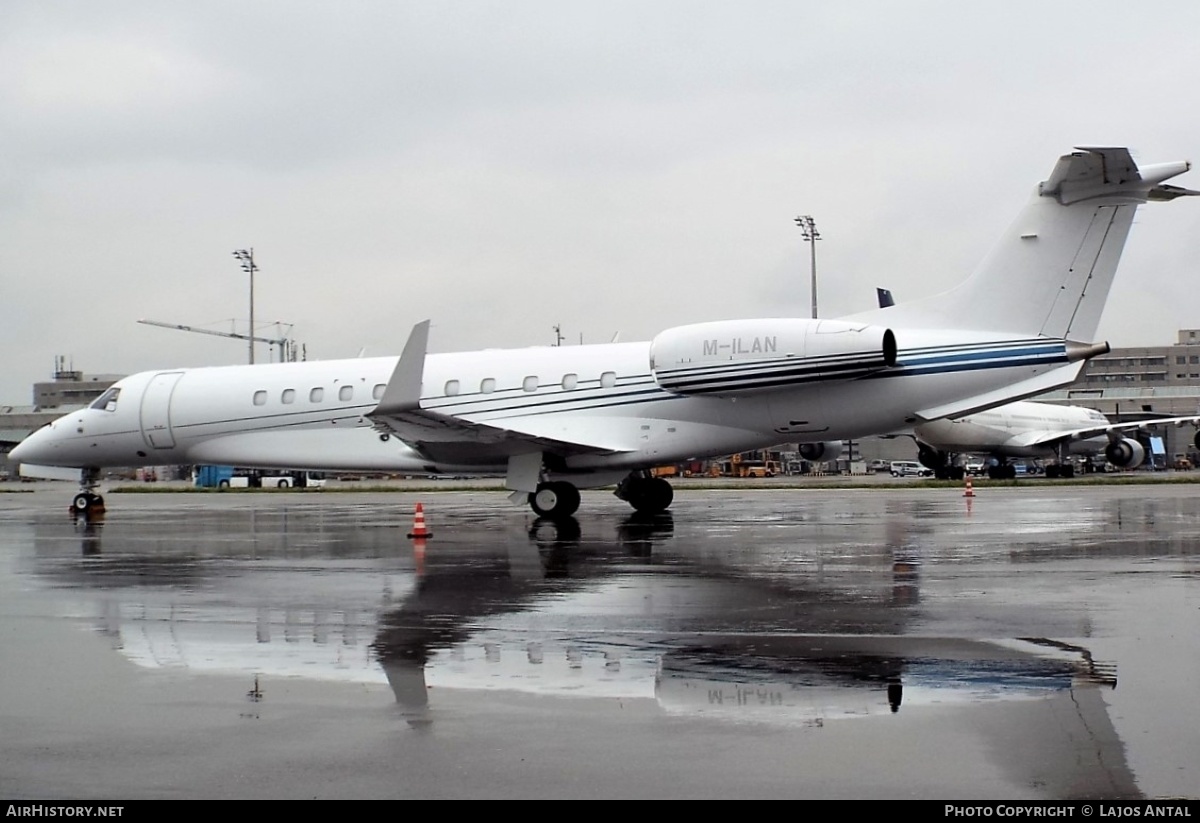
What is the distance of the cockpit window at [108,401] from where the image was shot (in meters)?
26.9

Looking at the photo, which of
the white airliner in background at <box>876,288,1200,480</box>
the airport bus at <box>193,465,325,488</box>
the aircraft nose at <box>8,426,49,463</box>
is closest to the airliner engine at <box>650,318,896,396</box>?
the aircraft nose at <box>8,426,49,463</box>

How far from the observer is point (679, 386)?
70.7 feet

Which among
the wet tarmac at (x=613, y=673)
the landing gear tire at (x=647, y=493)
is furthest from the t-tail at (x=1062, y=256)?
the landing gear tire at (x=647, y=493)

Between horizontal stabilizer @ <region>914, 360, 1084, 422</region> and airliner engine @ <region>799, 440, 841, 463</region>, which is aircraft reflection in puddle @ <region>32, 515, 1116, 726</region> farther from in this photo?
airliner engine @ <region>799, 440, 841, 463</region>

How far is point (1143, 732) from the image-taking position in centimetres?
602

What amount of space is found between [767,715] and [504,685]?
1.76 m

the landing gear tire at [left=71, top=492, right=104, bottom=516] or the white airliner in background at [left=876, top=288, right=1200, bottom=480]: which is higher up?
the white airliner in background at [left=876, top=288, right=1200, bottom=480]

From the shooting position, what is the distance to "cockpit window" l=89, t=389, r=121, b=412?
26938mm

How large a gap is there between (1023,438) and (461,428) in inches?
1422

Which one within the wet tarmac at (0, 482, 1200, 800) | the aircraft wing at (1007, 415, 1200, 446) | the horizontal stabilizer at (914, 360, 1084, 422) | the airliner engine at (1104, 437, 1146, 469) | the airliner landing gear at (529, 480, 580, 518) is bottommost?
the wet tarmac at (0, 482, 1200, 800)

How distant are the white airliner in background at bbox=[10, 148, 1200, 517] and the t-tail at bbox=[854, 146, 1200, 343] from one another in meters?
0.02

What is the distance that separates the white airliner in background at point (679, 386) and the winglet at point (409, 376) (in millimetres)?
29

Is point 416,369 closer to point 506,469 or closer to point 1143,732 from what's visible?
point 506,469

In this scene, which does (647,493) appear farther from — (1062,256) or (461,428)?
(1062,256)
